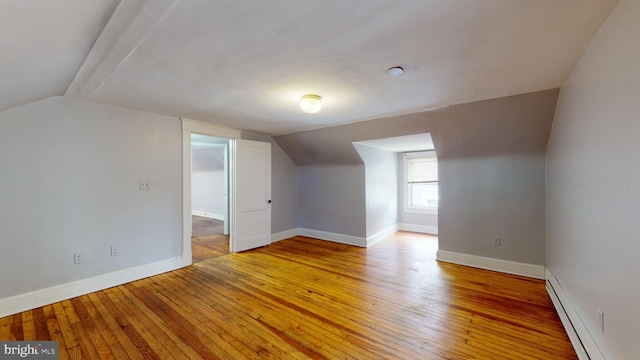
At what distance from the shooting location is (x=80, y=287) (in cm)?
279

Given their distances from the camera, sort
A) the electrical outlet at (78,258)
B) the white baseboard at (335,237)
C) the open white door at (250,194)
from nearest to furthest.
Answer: the electrical outlet at (78,258)
the open white door at (250,194)
the white baseboard at (335,237)

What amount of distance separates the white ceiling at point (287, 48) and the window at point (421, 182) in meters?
3.27

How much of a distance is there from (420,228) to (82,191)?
610cm

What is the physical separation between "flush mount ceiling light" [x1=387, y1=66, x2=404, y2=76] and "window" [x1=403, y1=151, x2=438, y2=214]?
4.15 metres

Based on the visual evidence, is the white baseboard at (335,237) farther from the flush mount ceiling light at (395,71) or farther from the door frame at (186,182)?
the flush mount ceiling light at (395,71)

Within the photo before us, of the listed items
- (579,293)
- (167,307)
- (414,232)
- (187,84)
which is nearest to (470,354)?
(579,293)

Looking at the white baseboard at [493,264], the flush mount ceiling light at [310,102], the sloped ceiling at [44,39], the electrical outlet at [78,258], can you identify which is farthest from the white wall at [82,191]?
the white baseboard at [493,264]

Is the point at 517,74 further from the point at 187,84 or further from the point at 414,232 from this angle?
the point at 414,232

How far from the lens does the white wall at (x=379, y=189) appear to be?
191 inches

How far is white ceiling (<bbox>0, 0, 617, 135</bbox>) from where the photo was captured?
1262 mm

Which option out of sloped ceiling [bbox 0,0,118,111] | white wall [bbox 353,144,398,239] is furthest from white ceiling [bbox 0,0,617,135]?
white wall [bbox 353,144,398,239]

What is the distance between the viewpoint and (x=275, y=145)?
17.2 ft

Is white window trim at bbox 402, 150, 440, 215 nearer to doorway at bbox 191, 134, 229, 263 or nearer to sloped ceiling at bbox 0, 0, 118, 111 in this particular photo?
doorway at bbox 191, 134, 229, 263

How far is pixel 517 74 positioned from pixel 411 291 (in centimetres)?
245
